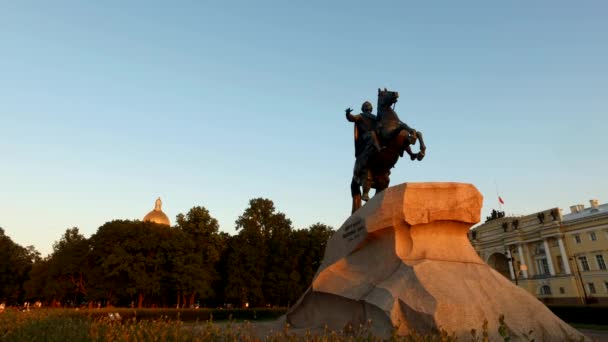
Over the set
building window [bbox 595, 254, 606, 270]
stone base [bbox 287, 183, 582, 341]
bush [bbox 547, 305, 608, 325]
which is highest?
building window [bbox 595, 254, 606, 270]

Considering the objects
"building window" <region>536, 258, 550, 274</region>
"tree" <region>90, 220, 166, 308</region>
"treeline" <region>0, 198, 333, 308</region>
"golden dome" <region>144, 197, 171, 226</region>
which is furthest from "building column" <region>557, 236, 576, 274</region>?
"golden dome" <region>144, 197, 171, 226</region>

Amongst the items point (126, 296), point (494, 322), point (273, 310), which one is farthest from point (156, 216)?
point (494, 322)

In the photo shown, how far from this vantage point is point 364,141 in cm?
1348

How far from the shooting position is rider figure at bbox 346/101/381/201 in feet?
42.8

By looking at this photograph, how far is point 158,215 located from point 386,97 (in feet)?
245

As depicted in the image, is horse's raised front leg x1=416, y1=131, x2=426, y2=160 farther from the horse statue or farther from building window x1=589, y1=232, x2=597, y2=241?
building window x1=589, y1=232, x2=597, y2=241

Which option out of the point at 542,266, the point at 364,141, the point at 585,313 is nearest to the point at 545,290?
the point at 542,266

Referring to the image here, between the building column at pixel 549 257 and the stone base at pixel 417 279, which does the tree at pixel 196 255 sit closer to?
the stone base at pixel 417 279

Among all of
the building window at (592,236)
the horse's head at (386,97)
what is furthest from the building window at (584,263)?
the horse's head at (386,97)

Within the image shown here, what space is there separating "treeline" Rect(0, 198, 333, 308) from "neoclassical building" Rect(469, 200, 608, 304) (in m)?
29.4

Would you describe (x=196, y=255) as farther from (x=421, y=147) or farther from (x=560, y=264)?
(x=560, y=264)

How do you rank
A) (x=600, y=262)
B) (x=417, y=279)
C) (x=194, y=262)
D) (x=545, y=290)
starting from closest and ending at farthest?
1. (x=417, y=279)
2. (x=194, y=262)
3. (x=600, y=262)
4. (x=545, y=290)

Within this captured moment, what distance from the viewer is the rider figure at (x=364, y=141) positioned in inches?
514

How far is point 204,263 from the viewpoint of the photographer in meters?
49.6
